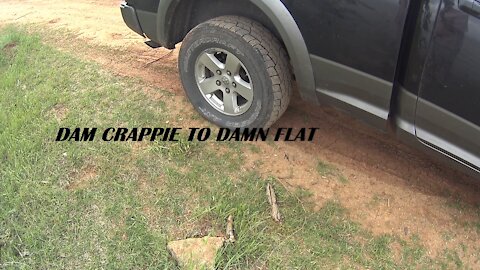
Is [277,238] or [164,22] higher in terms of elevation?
[164,22]

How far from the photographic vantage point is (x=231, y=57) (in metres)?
3.09

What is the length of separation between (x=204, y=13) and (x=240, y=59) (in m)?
0.56

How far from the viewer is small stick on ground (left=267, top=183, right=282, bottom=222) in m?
2.81

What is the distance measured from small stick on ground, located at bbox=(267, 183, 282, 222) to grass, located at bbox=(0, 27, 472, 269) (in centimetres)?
4

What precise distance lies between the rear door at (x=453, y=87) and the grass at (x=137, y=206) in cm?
68

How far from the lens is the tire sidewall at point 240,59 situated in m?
2.99

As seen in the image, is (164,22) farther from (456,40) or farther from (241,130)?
(456,40)

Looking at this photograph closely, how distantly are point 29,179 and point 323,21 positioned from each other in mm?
2214

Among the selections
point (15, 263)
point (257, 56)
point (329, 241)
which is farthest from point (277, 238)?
point (15, 263)

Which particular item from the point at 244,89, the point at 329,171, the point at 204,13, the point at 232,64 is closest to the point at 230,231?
the point at 329,171

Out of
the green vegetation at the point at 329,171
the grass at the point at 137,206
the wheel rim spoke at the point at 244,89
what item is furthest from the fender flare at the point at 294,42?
the grass at the point at 137,206

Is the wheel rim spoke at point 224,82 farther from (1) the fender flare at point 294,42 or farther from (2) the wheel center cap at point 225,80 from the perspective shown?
(1) the fender flare at point 294,42

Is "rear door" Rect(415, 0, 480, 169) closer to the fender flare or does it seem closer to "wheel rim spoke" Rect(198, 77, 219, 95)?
the fender flare

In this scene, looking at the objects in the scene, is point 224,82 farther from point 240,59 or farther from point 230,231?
point 230,231
